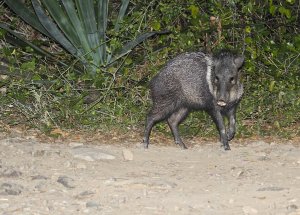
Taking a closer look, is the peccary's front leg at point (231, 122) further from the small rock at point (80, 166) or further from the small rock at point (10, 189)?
the small rock at point (10, 189)

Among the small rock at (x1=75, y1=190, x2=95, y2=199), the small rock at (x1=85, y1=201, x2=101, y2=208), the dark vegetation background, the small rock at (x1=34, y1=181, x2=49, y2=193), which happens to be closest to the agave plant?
the dark vegetation background

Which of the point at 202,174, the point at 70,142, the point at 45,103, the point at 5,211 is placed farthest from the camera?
the point at 45,103

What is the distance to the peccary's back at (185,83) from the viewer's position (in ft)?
23.3

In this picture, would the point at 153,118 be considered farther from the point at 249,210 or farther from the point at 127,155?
the point at 249,210

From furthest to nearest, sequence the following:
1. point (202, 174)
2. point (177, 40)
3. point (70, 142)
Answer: point (177, 40)
point (70, 142)
point (202, 174)

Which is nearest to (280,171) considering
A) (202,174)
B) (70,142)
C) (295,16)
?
(202,174)

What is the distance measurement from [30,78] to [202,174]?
2842mm

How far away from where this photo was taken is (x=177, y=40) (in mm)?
8445

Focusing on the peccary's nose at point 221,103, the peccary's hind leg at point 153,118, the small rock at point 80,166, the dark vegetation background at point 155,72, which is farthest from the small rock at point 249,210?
the dark vegetation background at point 155,72

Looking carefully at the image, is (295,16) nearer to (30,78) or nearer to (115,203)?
(30,78)

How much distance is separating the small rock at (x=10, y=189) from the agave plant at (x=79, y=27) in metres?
2.80

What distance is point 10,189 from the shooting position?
511 centimetres

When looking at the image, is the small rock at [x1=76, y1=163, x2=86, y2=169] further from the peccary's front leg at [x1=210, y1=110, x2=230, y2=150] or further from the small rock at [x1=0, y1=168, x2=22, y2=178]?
the peccary's front leg at [x1=210, y1=110, x2=230, y2=150]

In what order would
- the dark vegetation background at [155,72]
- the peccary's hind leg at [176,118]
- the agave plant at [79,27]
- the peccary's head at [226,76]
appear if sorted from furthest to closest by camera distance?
the agave plant at [79,27], the dark vegetation background at [155,72], the peccary's hind leg at [176,118], the peccary's head at [226,76]
